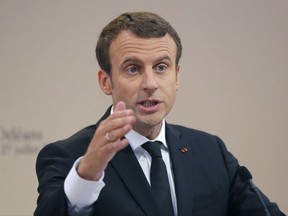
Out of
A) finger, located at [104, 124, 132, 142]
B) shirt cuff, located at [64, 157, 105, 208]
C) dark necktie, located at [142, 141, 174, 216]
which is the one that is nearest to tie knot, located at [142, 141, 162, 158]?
dark necktie, located at [142, 141, 174, 216]

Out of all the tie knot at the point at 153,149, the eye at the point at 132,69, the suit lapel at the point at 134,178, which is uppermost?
the eye at the point at 132,69

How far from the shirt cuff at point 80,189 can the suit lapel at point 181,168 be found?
1.38ft

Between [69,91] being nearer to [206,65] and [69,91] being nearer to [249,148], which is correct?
[206,65]

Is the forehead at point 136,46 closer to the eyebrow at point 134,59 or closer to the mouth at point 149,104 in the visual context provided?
the eyebrow at point 134,59

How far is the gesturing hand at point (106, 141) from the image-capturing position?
1308 millimetres

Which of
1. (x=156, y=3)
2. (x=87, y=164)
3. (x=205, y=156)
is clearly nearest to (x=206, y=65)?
(x=156, y=3)

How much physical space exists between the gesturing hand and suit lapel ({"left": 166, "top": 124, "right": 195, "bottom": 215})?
467mm

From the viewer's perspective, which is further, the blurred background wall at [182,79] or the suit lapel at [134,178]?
the blurred background wall at [182,79]

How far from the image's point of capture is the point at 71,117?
3.02 meters

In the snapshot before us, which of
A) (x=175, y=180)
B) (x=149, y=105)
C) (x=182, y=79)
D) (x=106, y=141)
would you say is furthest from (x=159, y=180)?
(x=182, y=79)

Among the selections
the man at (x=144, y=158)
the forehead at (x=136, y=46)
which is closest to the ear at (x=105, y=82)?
the man at (x=144, y=158)

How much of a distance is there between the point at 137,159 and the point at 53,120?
129cm

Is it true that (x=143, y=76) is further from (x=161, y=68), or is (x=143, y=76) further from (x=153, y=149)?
(x=153, y=149)

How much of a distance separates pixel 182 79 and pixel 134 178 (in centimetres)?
163
